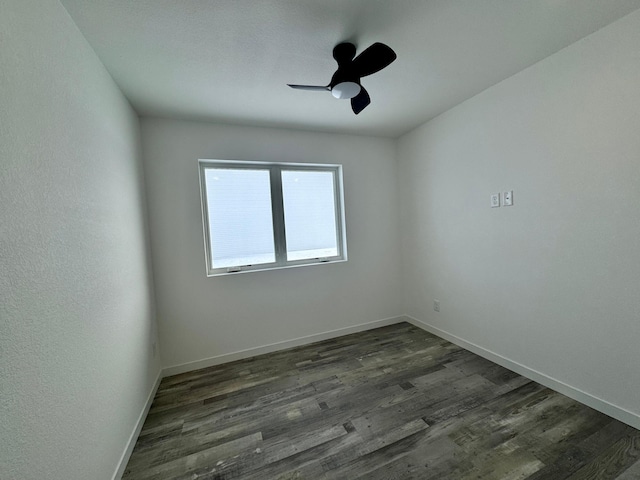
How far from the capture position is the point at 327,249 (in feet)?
10.2

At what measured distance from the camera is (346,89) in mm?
1575

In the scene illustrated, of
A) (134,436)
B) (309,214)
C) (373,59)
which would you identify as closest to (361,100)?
(373,59)

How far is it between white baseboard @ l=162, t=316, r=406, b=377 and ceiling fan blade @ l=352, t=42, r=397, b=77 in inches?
103

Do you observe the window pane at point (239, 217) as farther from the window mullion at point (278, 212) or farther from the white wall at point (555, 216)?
the white wall at point (555, 216)

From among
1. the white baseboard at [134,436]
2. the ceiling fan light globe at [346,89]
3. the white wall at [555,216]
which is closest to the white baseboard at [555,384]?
the white wall at [555,216]

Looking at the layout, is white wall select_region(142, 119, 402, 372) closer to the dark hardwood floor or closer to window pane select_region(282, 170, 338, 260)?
window pane select_region(282, 170, 338, 260)

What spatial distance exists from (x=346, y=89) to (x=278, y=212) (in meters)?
1.55

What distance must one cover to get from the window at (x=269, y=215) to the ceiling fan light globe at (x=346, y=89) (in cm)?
130

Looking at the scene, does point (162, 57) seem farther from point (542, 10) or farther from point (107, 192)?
point (542, 10)

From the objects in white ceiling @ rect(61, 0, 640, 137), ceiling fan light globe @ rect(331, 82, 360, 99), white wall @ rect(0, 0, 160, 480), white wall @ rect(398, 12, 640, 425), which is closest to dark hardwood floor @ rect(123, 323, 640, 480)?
white wall @ rect(398, 12, 640, 425)

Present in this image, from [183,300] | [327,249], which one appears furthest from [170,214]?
[327,249]

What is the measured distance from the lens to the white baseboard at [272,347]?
2.44 metres

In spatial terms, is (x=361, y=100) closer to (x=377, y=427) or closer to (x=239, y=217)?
(x=239, y=217)

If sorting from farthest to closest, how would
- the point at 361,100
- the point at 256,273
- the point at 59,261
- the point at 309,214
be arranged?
the point at 309,214
the point at 256,273
the point at 361,100
the point at 59,261
